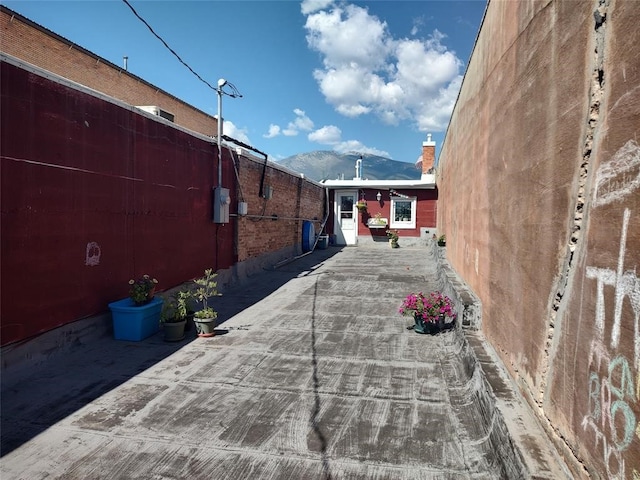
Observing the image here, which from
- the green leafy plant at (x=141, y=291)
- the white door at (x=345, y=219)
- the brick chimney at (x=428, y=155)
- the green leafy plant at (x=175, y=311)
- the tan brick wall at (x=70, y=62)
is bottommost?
the green leafy plant at (x=175, y=311)

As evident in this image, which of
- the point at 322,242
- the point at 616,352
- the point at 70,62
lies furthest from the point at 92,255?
the point at 70,62

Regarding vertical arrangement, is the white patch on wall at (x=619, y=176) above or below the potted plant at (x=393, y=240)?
above

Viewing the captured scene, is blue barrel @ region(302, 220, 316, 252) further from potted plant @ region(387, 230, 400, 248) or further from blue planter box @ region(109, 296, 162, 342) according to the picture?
blue planter box @ region(109, 296, 162, 342)

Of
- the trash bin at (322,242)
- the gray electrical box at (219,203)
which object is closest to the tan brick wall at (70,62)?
the trash bin at (322,242)

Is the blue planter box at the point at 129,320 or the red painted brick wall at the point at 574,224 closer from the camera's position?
the red painted brick wall at the point at 574,224

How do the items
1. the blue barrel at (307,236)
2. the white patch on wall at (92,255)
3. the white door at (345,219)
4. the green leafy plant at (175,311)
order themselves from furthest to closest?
the white door at (345,219), the blue barrel at (307,236), the green leafy plant at (175,311), the white patch on wall at (92,255)

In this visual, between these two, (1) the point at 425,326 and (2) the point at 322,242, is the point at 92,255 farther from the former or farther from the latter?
(2) the point at 322,242

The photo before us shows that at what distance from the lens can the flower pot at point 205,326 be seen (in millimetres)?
5555

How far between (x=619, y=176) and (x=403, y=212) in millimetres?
17323

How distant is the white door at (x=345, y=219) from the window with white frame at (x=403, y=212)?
1.85 meters

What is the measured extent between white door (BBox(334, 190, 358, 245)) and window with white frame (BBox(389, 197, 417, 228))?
6.09ft

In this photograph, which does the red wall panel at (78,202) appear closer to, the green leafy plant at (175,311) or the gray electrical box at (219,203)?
the green leafy plant at (175,311)

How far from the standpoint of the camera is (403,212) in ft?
61.3

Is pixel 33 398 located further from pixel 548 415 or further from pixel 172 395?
pixel 548 415
